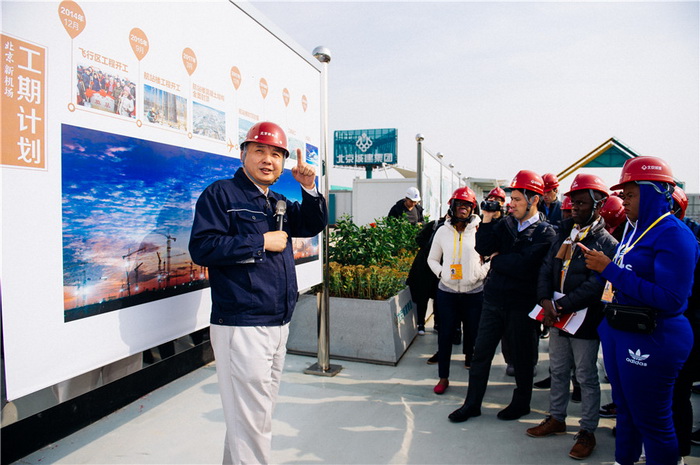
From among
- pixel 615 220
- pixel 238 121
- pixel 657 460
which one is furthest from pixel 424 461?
pixel 238 121

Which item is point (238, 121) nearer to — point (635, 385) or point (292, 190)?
point (292, 190)

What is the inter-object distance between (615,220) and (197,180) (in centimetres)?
321

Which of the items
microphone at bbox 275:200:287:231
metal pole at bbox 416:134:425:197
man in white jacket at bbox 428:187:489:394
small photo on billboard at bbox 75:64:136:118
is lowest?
man in white jacket at bbox 428:187:489:394

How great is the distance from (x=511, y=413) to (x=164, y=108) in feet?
11.5

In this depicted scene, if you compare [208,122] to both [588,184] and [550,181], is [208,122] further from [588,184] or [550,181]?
[550,181]

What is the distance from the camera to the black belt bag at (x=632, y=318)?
238 cm

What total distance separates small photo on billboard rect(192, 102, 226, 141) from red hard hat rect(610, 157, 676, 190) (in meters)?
2.55

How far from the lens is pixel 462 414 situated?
3.71 m

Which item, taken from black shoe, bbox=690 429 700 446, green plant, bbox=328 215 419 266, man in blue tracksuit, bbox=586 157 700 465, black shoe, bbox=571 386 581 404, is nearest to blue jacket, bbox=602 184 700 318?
man in blue tracksuit, bbox=586 157 700 465

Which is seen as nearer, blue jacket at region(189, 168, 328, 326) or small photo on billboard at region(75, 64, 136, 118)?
small photo on billboard at region(75, 64, 136, 118)

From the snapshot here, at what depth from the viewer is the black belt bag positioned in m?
2.38

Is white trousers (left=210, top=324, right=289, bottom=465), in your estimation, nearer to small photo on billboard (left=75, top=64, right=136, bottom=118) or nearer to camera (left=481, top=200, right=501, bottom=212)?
small photo on billboard (left=75, top=64, right=136, bottom=118)

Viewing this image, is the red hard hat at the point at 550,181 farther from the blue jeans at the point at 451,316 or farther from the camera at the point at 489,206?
the camera at the point at 489,206

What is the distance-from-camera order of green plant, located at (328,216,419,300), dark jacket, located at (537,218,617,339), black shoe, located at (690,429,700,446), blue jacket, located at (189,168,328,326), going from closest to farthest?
blue jacket, located at (189,168,328,326) → dark jacket, located at (537,218,617,339) → black shoe, located at (690,429,700,446) → green plant, located at (328,216,419,300)
